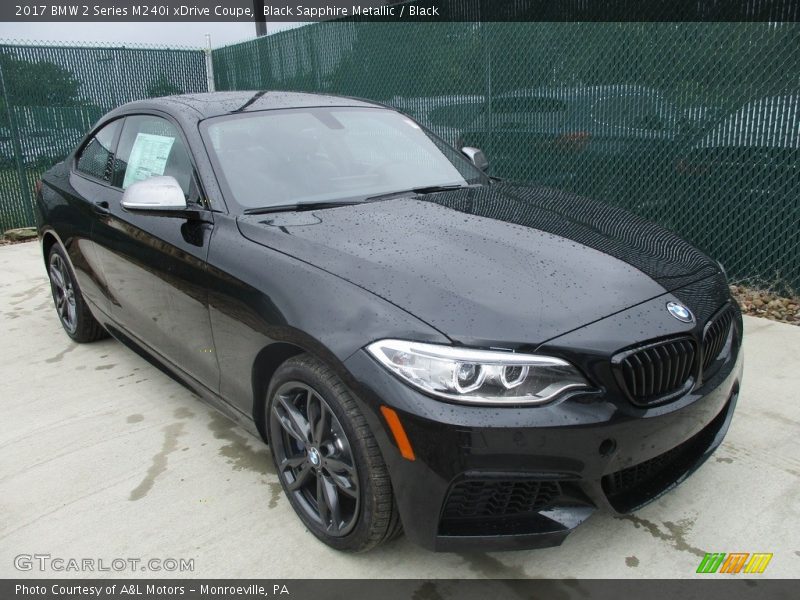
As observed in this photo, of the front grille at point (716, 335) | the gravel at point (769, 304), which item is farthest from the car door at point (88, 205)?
the gravel at point (769, 304)

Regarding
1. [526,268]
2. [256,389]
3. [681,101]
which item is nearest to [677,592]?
[526,268]

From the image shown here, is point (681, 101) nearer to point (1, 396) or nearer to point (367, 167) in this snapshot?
point (367, 167)

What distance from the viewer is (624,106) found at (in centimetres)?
556

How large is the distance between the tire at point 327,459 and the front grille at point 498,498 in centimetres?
25

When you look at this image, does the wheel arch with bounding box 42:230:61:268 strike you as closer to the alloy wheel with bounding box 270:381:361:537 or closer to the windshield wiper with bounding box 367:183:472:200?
the windshield wiper with bounding box 367:183:472:200

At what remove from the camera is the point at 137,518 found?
8.71ft

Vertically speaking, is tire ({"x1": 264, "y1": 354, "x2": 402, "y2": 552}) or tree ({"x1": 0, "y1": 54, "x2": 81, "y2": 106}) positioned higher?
tree ({"x1": 0, "y1": 54, "x2": 81, "y2": 106})

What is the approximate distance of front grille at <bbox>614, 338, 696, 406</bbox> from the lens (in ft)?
6.55

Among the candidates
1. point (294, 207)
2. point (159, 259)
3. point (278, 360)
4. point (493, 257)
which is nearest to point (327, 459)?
point (278, 360)

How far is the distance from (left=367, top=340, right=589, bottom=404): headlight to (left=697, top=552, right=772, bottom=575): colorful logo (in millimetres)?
871

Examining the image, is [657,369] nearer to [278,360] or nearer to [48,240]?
[278,360]
